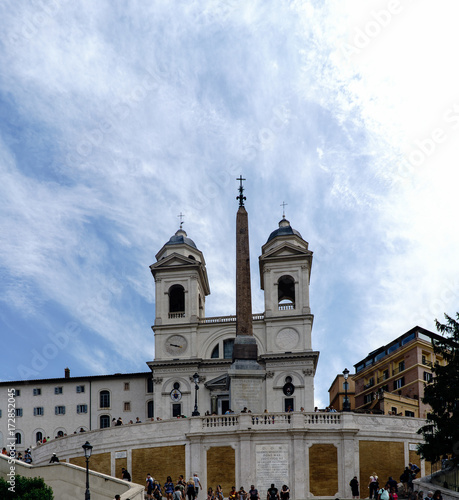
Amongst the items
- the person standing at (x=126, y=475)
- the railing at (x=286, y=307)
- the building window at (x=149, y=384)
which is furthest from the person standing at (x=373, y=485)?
the building window at (x=149, y=384)

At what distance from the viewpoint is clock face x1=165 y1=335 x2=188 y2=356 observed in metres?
81.8

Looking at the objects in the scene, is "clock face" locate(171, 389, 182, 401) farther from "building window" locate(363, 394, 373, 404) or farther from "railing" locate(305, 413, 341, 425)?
"railing" locate(305, 413, 341, 425)

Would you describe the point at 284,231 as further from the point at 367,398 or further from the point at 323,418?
the point at 323,418

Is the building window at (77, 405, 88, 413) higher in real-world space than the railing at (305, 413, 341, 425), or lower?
higher

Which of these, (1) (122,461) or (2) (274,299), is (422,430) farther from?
(2) (274,299)

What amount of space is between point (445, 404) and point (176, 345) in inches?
1712

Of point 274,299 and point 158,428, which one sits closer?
point 158,428

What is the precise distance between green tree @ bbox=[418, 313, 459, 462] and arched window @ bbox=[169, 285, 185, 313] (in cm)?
4559

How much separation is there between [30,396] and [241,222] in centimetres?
3060

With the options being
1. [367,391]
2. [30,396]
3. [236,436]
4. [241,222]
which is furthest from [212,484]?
[367,391]

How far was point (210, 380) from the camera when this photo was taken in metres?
79.4

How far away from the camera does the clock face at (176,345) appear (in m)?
81.8

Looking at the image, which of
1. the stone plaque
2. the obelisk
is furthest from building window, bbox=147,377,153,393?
the stone plaque

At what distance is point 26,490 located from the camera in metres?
35.7
